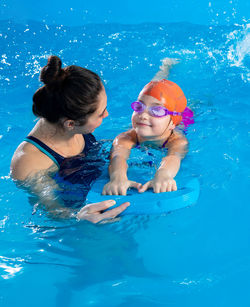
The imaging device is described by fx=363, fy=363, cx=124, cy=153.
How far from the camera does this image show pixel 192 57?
21.1 ft

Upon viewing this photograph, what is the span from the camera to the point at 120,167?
333 centimetres

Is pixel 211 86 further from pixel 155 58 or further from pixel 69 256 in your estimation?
pixel 69 256

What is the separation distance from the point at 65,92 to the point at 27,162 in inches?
25.9

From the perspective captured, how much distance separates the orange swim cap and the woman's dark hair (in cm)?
83

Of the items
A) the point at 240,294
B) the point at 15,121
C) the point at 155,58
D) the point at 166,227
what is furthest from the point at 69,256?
the point at 155,58

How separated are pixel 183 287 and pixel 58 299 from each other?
101cm

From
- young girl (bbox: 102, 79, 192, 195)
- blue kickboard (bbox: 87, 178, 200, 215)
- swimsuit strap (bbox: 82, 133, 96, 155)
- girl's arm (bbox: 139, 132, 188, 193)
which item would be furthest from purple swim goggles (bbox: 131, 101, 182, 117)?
blue kickboard (bbox: 87, 178, 200, 215)

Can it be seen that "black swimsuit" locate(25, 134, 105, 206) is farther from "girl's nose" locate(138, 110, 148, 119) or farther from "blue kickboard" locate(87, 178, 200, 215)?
"girl's nose" locate(138, 110, 148, 119)

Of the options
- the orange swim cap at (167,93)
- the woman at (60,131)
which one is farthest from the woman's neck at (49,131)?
the orange swim cap at (167,93)

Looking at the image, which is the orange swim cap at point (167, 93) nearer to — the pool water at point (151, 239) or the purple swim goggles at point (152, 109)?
the purple swim goggles at point (152, 109)

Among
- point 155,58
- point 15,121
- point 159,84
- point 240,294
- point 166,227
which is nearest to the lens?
point 240,294

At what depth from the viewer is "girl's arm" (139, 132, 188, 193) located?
3.08 metres

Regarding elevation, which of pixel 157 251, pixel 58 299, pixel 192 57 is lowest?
pixel 58 299

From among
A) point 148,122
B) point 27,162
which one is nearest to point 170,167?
point 148,122
